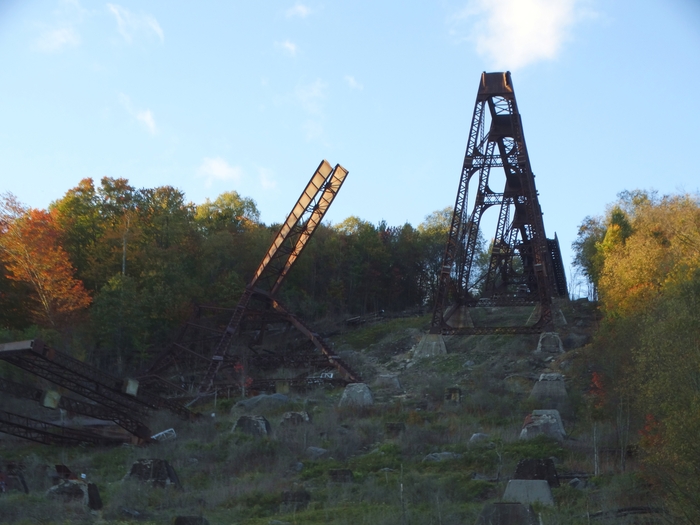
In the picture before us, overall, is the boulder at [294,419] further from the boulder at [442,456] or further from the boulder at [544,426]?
the boulder at [544,426]

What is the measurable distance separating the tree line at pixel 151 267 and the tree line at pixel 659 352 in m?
18.2

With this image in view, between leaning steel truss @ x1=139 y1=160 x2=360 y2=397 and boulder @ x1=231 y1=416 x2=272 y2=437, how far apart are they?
683 centimetres

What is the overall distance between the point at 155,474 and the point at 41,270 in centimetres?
1879

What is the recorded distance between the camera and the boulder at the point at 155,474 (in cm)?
1706

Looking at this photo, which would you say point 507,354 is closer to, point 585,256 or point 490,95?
point 490,95

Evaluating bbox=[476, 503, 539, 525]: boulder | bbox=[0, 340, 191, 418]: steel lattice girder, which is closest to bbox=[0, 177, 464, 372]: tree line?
bbox=[0, 340, 191, 418]: steel lattice girder

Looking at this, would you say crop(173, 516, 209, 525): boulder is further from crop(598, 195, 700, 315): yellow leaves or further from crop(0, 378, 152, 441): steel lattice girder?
crop(598, 195, 700, 315): yellow leaves

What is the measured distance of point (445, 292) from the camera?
32.2m

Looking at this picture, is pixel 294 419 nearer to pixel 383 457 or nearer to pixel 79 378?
pixel 383 457

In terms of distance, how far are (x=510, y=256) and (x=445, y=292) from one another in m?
6.73

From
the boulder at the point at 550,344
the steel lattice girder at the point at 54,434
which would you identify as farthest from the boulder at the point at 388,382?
the steel lattice girder at the point at 54,434

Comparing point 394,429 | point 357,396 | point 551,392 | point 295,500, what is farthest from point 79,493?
point 551,392

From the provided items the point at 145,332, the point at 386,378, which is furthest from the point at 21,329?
the point at 386,378

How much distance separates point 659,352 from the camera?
1630cm
